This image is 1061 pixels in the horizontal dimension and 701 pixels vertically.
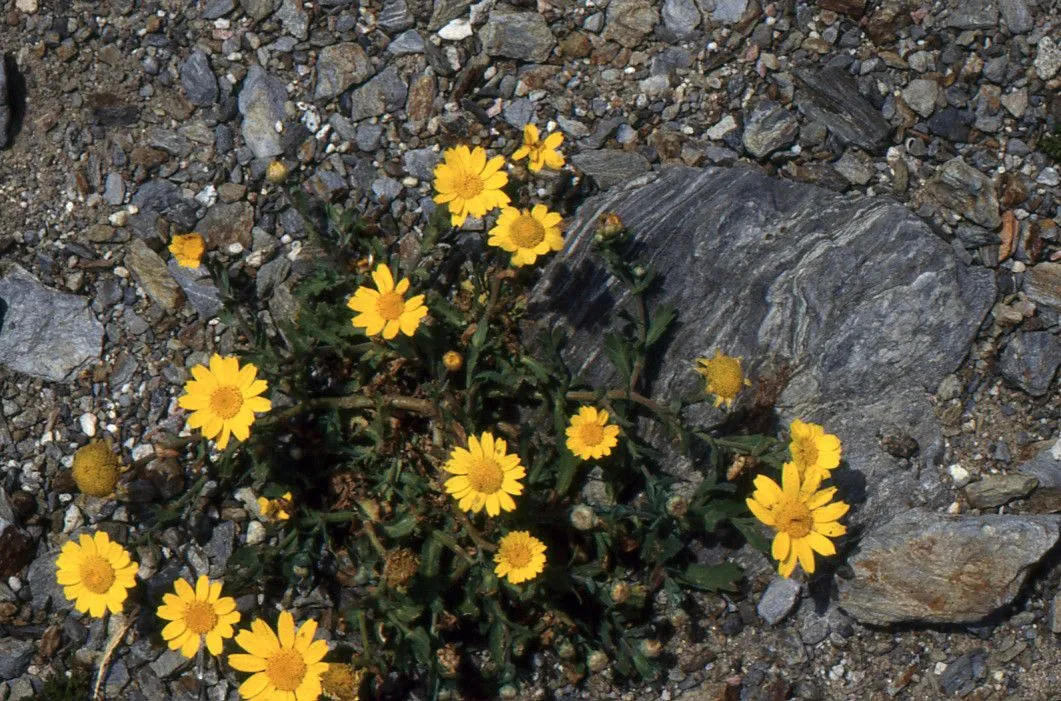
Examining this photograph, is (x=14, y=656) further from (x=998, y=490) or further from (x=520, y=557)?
(x=998, y=490)

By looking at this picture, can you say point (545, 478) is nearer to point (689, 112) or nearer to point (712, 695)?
point (712, 695)

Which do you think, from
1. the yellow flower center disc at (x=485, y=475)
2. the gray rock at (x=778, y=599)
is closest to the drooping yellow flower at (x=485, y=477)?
the yellow flower center disc at (x=485, y=475)

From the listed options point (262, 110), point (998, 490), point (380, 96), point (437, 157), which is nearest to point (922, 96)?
point (998, 490)

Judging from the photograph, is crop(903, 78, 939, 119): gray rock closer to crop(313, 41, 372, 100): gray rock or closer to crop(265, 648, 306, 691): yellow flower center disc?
crop(313, 41, 372, 100): gray rock

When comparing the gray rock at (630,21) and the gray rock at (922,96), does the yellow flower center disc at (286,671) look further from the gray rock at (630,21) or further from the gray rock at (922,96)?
the gray rock at (922,96)

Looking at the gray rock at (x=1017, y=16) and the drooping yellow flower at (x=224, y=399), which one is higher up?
the gray rock at (x=1017, y=16)
